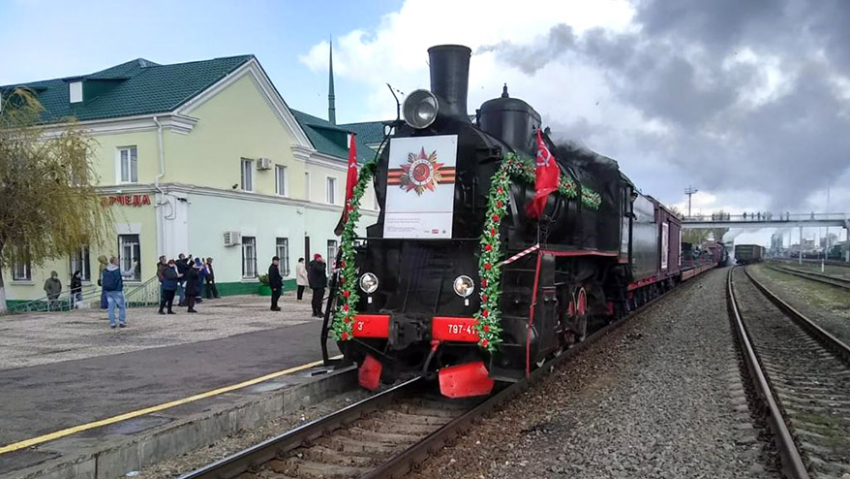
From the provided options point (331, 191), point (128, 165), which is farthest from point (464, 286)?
point (331, 191)

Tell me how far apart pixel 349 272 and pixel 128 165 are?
55.3 ft

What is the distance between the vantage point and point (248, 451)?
523cm

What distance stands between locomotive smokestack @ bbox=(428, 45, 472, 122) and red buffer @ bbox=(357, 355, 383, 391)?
318 cm

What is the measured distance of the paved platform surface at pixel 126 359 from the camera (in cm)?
→ 662

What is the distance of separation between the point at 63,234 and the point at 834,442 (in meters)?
18.7

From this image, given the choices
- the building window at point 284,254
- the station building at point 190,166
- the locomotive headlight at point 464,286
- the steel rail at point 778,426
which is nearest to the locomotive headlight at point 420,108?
the locomotive headlight at point 464,286

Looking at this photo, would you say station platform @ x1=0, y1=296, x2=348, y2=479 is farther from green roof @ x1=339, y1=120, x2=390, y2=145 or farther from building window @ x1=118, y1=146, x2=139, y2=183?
green roof @ x1=339, y1=120, x2=390, y2=145

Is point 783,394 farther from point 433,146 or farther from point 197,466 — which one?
point 197,466

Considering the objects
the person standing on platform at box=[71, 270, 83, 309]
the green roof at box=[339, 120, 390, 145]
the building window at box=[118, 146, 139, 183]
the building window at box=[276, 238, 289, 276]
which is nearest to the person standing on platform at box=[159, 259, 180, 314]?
the person standing on platform at box=[71, 270, 83, 309]

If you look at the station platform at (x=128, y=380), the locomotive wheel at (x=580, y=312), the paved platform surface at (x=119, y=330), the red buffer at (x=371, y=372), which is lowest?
the paved platform surface at (x=119, y=330)

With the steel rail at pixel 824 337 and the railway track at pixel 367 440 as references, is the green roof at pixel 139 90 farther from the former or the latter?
the steel rail at pixel 824 337

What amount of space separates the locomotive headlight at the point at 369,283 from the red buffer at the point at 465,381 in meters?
1.33

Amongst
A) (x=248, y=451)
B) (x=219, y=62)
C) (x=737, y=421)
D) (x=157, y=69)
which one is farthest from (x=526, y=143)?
(x=157, y=69)

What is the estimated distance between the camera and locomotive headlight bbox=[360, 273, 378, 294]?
767cm
